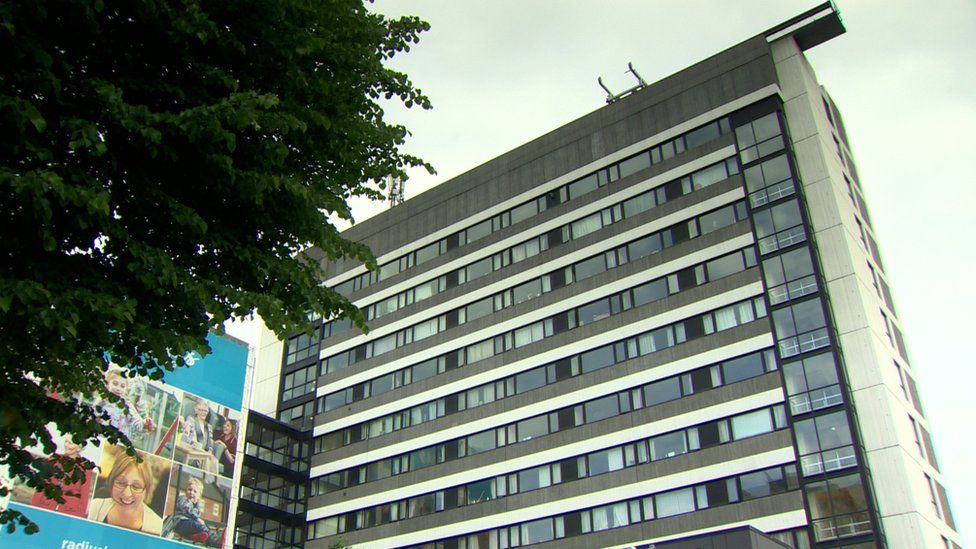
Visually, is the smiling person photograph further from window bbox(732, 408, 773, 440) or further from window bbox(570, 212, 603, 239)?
window bbox(732, 408, 773, 440)

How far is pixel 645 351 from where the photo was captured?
48906 millimetres

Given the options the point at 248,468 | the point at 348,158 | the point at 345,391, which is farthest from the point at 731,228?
the point at 348,158

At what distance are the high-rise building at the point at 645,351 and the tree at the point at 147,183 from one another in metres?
34.6

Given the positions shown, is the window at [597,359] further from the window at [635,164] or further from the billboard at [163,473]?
the billboard at [163,473]

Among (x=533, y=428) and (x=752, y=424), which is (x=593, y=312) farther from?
(x=752, y=424)

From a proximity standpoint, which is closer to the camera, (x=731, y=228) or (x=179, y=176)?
(x=179, y=176)

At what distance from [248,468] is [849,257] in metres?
39.5

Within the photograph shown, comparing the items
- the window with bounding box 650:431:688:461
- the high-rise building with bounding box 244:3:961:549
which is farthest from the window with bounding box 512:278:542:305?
the window with bounding box 650:431:688:461

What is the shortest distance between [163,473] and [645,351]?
27808mm

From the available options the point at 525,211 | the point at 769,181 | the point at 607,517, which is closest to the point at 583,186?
the point at 525,211

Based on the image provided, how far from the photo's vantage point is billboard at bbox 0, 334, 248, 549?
145ft

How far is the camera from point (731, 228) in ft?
159

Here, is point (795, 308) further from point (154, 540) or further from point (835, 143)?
point (154, 540)

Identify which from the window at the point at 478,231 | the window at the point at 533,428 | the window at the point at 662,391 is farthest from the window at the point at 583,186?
the window at the point at 533,428
